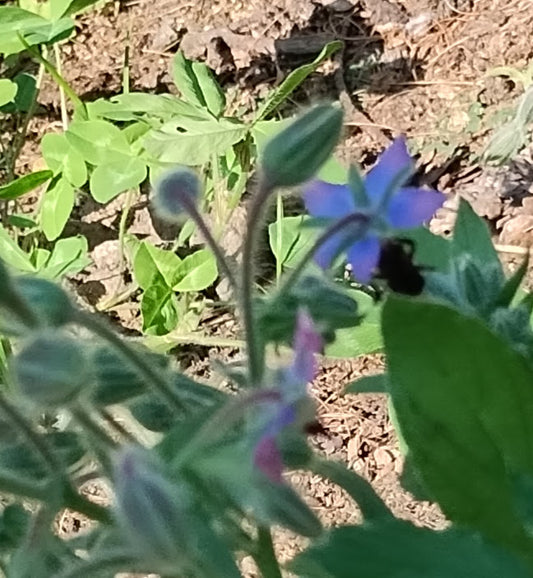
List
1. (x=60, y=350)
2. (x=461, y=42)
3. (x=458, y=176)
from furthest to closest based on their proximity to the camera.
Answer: (x=461, y=42) < (x=458, y=176) < (x=60, y=350)

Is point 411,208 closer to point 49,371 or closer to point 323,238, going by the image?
point 323,238

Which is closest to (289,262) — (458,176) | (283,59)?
(458,176)

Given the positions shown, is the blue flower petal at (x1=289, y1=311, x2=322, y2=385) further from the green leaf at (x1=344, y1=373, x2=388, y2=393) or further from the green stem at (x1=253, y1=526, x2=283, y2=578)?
the green leaf at (x1=344, y1=373, x2=388, y2=393)

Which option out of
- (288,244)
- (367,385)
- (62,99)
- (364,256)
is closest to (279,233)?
(288,244)

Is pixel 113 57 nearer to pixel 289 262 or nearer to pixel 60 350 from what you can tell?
pixel 289 262

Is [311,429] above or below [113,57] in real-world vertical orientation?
above

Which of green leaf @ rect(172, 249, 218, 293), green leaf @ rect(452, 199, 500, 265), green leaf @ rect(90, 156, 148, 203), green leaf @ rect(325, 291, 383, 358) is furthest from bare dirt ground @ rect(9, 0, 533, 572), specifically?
green leaf @ rect(452, 199, 500, 265)
